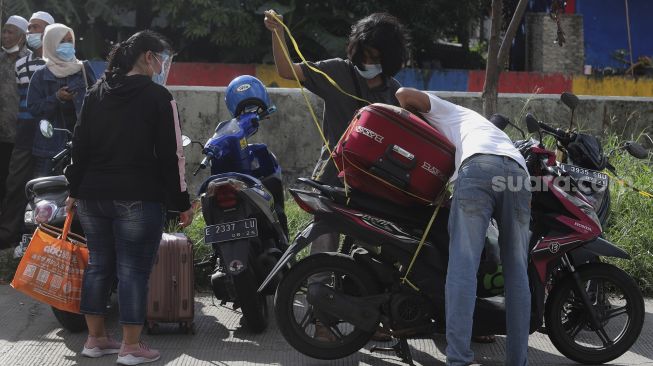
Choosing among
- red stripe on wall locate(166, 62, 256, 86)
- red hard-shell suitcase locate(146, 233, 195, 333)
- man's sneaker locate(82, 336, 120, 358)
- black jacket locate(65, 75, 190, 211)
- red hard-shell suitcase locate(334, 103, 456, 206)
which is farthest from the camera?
red stripe on wall locate(166, 62, 256, 86)

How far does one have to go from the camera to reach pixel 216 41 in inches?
620

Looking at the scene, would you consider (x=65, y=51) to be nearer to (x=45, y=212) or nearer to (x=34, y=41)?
(x=34, y=41)

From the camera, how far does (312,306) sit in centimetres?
494

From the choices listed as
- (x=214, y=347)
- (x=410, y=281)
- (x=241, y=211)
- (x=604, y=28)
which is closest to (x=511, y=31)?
(x=241, y=211)

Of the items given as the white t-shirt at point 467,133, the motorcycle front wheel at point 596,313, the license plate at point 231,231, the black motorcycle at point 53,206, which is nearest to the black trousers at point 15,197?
the black motorcycle at point 53,206

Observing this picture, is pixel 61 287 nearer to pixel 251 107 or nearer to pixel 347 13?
pixel 251 107

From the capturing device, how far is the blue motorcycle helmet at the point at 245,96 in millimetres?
5848

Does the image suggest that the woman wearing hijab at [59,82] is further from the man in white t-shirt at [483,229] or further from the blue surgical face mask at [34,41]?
the man in white t-shirt at [483,229]

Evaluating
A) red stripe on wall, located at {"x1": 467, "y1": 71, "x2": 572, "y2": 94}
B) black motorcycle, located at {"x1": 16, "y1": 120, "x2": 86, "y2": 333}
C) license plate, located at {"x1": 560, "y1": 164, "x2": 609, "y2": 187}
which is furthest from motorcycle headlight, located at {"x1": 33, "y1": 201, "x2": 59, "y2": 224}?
red stripe on wall, located at {"x1": 467, "y1": 71, "x2": 572, "y2": 94}

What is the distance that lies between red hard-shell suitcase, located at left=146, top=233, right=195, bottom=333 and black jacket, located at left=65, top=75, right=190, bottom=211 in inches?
26.6

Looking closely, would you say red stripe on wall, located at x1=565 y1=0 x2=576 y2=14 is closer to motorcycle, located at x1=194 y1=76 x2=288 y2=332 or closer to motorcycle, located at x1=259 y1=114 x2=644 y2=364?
motorcycle, located at x1=194 y1=76 x2=288 y2=332

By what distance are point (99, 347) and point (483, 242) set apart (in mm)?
1986

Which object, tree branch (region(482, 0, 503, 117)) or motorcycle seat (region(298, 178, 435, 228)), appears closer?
motorcycle seat (region(298, 178, 435, 228))

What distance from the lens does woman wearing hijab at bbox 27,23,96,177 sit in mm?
6625
